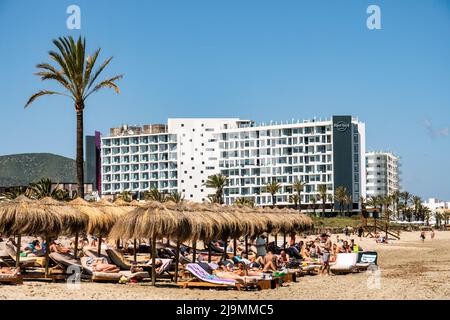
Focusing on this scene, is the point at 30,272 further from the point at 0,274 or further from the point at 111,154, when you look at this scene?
the point at 111,154

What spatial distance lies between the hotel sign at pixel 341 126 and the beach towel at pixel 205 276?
9283cm

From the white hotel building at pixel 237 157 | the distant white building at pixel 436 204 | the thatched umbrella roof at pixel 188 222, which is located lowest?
the distant white building at pixel 436 204

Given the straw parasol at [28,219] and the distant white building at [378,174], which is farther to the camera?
the distant white building at [378,174]

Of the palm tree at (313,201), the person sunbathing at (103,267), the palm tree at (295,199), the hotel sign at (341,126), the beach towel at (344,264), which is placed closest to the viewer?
the person sunbathing at (103,267)

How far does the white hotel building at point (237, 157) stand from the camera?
11069cm

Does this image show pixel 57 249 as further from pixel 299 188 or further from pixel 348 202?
pixel 348 202

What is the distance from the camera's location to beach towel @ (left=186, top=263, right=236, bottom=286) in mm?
18219

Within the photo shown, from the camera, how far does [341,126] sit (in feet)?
360

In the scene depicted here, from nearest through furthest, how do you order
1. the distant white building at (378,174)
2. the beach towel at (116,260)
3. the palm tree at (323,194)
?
the beach towel at (116,260) → the palm tree at (323,194) → the distant white building at (378,174)

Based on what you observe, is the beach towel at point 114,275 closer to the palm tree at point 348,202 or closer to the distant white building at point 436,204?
the palm tree at point 348,202

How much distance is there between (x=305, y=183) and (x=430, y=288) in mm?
91254

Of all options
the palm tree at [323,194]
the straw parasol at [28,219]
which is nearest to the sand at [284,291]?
the straw parasol at [28,219]

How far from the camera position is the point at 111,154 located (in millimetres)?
125812
